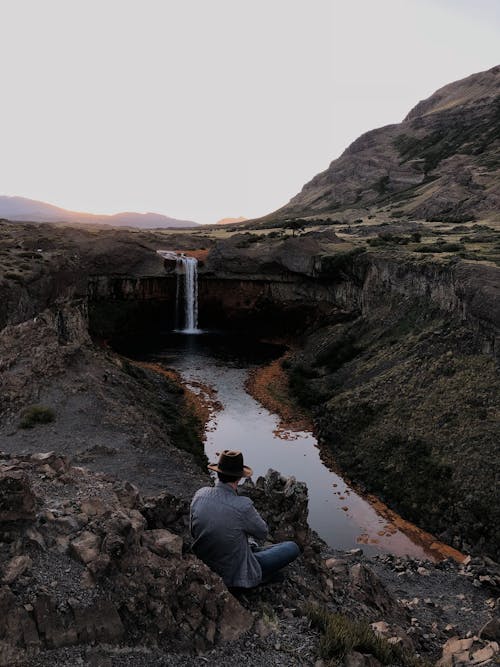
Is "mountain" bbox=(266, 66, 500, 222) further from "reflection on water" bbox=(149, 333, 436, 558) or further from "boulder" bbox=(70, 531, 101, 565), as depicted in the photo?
"boulder" bbox=(70, 531, 101, 565)

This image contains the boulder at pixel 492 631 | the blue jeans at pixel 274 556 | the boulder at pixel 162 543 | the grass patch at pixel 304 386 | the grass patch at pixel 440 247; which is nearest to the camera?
the boulder at pixel 162 543

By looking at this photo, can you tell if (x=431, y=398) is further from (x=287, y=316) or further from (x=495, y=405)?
(x=287, y=316)

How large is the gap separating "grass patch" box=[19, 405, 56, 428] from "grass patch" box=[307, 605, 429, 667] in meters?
17.2

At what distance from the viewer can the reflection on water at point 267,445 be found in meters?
23.0

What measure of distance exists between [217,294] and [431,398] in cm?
3926

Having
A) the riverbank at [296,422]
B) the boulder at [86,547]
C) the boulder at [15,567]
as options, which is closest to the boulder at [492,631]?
the boulder at [86,547]

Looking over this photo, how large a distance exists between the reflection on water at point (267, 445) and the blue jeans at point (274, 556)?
1359cm

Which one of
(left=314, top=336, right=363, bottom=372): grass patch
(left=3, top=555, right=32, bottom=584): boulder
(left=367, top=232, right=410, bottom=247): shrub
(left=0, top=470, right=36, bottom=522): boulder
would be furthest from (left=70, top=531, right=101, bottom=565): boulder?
(left=367, top=232, right=410, bottom=247): shrub

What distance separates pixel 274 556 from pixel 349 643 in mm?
1785

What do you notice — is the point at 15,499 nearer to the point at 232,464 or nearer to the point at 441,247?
the point at 232,464

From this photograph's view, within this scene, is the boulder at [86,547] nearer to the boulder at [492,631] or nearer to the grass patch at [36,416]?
the boulder at [492,631]

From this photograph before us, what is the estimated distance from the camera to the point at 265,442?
32.7 m

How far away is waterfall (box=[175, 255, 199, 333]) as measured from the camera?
2512 inches

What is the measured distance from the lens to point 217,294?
65.7 metres
